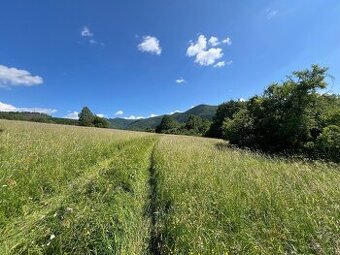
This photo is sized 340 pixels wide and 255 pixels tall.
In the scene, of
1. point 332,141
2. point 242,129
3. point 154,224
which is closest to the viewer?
point 154,224

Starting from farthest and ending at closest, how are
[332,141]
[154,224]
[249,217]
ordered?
[332,141] → [154,224] → [249,217]

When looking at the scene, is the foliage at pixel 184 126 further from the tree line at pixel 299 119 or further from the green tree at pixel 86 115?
the tree line at pixel 299 119

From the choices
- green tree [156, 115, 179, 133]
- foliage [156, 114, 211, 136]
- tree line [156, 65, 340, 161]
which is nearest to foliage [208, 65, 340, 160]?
tree line [156, 65, 340, 161]

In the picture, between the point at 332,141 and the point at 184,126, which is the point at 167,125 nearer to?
the point at 184,126

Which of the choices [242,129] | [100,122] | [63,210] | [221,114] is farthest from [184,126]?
[63,210]

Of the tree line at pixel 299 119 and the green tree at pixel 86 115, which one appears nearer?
the tree line at pixel 299 119

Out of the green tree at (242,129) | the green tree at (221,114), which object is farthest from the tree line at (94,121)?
the green tree at (242,129)

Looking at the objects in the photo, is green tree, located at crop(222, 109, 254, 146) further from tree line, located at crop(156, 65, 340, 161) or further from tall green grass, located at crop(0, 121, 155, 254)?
tall green grass, located at crop(0, 121, 155, 254)

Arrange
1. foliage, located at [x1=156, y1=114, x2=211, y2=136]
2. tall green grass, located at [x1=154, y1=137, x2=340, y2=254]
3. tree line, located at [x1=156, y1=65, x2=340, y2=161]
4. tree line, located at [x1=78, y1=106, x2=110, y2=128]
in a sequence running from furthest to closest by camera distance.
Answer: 1. tree line, located at [x1=78, y1=106, x2=110, y2=128]
2. foliage, located at [x1=156, y1=114, x2=211, y2=136]
3. tree line, located at [x1=156, y1=65, x2=340, y2=161]
4. tall green grass, located at [x1=154, y1=137, x2=340, y2=254]

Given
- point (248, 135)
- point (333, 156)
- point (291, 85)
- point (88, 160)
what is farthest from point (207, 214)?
point (248, 135)

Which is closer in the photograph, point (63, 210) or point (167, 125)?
point (63, 210)

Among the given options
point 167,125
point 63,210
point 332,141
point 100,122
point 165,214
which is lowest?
point 165,214

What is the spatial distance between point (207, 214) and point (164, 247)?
37.0 inches

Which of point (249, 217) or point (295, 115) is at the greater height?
point (295, 115)
